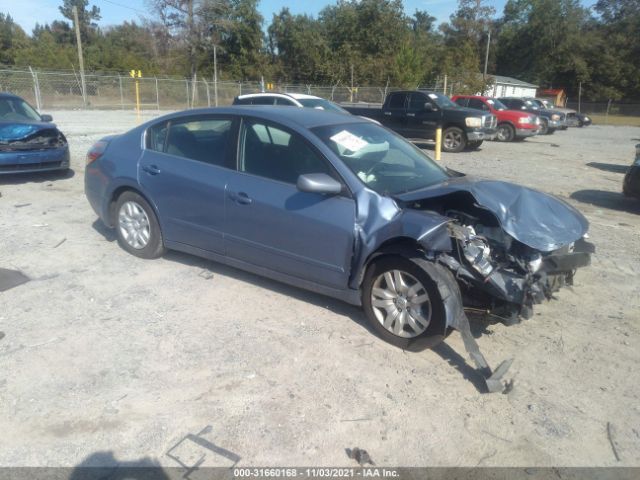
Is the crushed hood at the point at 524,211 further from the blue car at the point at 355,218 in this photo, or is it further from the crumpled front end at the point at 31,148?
the crumpled front end at the point at 31,148

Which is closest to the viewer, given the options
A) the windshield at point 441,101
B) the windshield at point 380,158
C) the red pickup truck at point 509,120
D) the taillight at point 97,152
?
the windshield at point 380,158

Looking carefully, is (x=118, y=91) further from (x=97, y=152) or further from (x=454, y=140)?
(x=97, y=152)

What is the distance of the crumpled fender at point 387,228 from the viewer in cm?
376

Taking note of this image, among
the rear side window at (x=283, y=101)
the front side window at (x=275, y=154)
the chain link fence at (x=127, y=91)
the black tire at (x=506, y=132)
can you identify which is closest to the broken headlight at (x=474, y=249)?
the front side window at (x=275, y=154)

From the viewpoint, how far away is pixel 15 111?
383 inches

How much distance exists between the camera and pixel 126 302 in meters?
4.67

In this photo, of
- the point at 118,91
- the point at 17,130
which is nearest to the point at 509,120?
the point at 17,130

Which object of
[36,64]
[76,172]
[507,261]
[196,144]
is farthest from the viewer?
[36,64]

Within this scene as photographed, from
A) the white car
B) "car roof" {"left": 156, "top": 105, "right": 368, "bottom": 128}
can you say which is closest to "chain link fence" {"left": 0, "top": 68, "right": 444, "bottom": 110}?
the white car

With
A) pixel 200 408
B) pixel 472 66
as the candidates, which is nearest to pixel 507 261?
pixel 200 408

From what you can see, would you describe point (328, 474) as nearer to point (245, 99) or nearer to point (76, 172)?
point (76, 172)

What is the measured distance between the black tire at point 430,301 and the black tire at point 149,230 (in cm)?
242

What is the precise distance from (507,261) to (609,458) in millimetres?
1476

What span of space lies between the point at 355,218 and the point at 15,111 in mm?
8403
